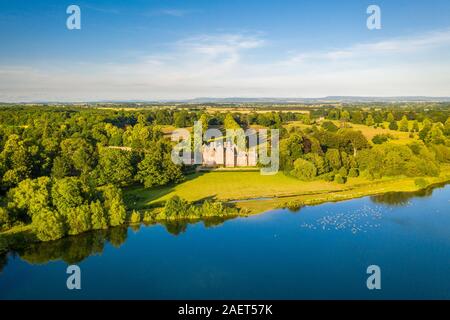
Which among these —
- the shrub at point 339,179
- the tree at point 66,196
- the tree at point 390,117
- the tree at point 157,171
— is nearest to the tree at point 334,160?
the shrub at point 339,179

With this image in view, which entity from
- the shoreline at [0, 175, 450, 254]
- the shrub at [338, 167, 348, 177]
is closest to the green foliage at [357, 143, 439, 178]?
the shoreline at [0, 175, 450, 254]

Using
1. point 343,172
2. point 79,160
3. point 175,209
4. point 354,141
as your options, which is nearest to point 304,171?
point 343,172

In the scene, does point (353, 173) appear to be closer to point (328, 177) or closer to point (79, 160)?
point (328, 177)

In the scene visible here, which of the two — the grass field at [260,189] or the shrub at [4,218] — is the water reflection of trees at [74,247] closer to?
the shrub at [4,218]

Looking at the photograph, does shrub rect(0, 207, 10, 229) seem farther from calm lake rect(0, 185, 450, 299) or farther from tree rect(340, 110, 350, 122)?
tree rect(340, 110, 350, 122)

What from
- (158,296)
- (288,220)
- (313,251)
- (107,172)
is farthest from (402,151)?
(158,296)

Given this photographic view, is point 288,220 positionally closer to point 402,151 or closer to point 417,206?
point 417,206
